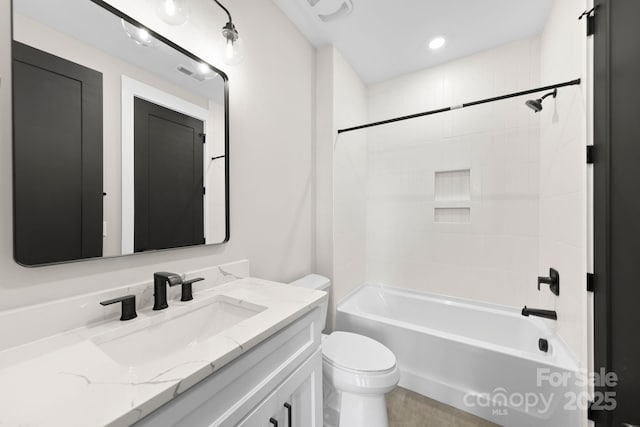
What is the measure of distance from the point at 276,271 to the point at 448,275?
1.61 metres

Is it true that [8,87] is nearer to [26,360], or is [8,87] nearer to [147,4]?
[147,4]

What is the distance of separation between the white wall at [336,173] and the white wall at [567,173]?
1.37 m

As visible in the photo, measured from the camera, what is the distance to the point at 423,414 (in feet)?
4.90

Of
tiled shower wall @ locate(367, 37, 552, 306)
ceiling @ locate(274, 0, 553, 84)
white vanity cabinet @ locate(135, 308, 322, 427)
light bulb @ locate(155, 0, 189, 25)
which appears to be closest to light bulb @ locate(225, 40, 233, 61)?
light bulb @ locate(155, 0, 189, 25)

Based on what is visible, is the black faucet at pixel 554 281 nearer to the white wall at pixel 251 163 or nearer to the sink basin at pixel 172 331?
the white wall at pixel 251 163

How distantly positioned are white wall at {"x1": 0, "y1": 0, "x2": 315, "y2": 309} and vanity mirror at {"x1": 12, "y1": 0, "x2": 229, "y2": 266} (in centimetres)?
4

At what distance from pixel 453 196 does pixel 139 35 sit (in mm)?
2337

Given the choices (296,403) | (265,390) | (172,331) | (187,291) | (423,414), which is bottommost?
(423,414)

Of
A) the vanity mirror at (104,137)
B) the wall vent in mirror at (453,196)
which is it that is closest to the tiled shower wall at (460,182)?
the wall vent in mirror at (453,196)

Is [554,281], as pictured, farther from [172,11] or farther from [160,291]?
[172,11]

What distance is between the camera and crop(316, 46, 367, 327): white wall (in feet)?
6.20

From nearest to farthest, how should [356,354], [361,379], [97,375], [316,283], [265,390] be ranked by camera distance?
[97,375] < [265,390] < [361,379] < [356,354] < [316,283]

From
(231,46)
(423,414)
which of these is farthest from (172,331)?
(423,414)

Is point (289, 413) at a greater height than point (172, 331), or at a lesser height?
lesser
